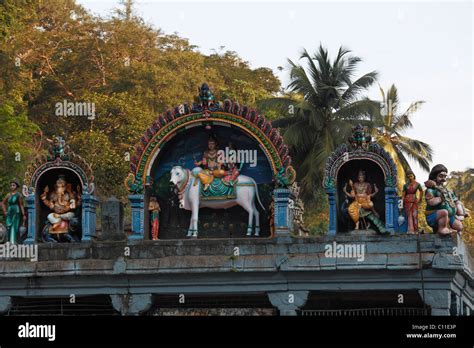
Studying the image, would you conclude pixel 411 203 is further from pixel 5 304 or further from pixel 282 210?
pixel 5 304

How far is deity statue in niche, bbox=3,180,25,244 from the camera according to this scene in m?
31.4

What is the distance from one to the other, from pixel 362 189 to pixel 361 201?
11.5 inches

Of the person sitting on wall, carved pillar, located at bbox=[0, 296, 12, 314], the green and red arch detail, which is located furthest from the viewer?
the person sitting on wall

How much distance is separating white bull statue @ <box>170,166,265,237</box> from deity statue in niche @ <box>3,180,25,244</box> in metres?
3.61

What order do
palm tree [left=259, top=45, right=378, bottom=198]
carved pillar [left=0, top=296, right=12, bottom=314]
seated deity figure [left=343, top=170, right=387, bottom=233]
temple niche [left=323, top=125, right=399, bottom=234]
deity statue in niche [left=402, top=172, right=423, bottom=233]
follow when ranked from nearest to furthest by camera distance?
deity statue in niche [left=402, top=172, right=423, bottom=233]
temple niche [left=323, top=125, right=399, bottom=234]
seated deity figure [left=343, top=170, right=387, bottom=233]
carved pillar [left=0, top=296, right=12, bottom=314]
palm tree [left=259, top=45, right=378, bottom=198]

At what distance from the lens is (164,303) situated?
3105 centimetres

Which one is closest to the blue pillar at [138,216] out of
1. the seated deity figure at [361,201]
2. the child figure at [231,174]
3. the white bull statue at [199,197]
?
the white bull statue at [199,197]

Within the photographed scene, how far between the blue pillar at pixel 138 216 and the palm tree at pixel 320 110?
1333 centimetres

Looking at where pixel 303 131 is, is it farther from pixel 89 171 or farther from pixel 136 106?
pixel 89 171

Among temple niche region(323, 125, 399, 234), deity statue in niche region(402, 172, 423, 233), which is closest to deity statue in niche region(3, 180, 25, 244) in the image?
temple niche region(323, 125, 399, 234)

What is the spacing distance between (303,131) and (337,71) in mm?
2330

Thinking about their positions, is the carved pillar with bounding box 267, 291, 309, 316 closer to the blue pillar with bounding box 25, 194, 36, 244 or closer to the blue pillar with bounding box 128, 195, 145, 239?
the blue pillar with bounding box 128, 195, 145, 239

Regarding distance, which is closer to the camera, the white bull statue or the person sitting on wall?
the white bull statue

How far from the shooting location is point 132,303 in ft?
98.2
